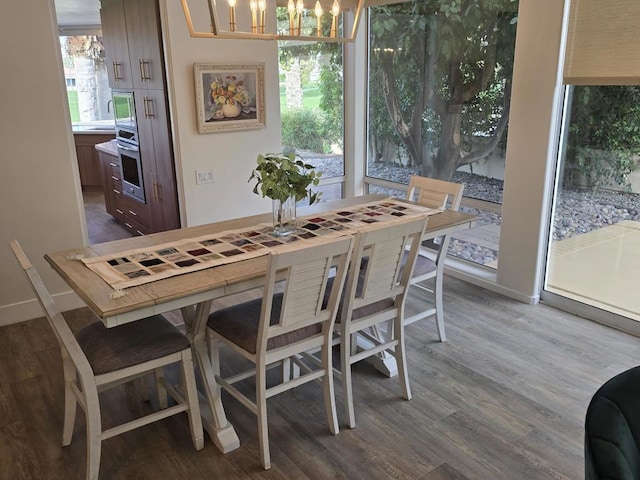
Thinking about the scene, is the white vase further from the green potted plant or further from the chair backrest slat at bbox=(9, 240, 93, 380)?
the chair backrest slat at bbox=(9, 240, 93, 380)

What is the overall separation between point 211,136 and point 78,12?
428 cm

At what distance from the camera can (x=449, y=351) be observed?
3.35 m

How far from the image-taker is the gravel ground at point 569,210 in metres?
3.49

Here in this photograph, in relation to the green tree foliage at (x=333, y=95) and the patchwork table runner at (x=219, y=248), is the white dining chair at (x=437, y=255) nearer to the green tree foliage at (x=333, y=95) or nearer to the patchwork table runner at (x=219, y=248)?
the patchwork table runner at (x=219, y=248)

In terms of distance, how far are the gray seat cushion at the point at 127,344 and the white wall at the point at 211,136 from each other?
2.06 metres

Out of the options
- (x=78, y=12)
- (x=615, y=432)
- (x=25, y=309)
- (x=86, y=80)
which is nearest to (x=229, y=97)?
(x=25, y=309)

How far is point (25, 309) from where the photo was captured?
385 cm

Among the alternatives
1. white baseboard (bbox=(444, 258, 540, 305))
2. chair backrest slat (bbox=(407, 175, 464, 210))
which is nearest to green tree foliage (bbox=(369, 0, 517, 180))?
white baseboard (bbox=(444, 258, 540, 305))

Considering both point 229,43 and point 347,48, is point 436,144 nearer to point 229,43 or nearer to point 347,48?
point 347,48

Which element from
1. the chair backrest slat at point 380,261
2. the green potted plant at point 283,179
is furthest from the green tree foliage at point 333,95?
the chair backrest slat at point 380,261

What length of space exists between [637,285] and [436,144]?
6.43ft

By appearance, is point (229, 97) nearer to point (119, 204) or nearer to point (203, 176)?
point (203, 176)

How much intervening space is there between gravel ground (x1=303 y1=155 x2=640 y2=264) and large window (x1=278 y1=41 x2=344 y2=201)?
2.95ft

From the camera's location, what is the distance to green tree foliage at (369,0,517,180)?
13.3 ft
